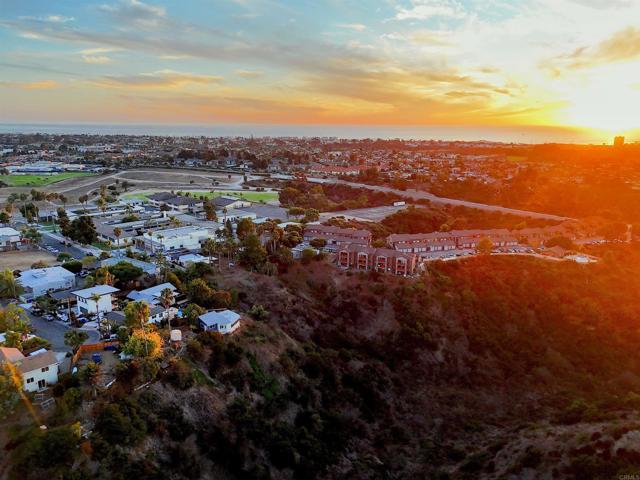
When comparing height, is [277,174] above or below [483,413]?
above

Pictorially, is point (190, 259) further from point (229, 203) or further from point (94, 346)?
point (229, 203)

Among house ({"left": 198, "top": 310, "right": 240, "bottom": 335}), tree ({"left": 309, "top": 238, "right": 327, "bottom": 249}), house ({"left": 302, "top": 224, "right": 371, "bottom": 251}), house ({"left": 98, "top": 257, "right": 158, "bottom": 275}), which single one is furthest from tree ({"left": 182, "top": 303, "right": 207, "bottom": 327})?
house ({"left": 302, "top": 224, "right": 371, "bottom": 251})

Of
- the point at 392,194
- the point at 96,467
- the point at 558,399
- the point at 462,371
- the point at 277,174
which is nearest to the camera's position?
the point at 96,467

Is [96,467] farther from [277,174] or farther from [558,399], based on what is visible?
[277,174]

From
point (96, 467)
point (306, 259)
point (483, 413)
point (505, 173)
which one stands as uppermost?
point (505, 173)

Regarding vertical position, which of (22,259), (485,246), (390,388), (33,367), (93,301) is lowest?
(390,388)

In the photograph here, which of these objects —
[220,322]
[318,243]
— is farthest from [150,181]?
[220,322]

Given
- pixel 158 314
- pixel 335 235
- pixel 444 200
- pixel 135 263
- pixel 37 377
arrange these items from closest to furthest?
1. pixel 37 377
2. pixel 158 314
3. pixel 135 263
4. pixel 335 235
5. pixel 444 200

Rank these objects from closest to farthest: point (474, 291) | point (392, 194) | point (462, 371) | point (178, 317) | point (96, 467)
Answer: point (96, 467), point (178, 317), point (462, 371), point (474, 291), point (392, 194)

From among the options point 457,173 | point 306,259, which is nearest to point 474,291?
point 306,259
